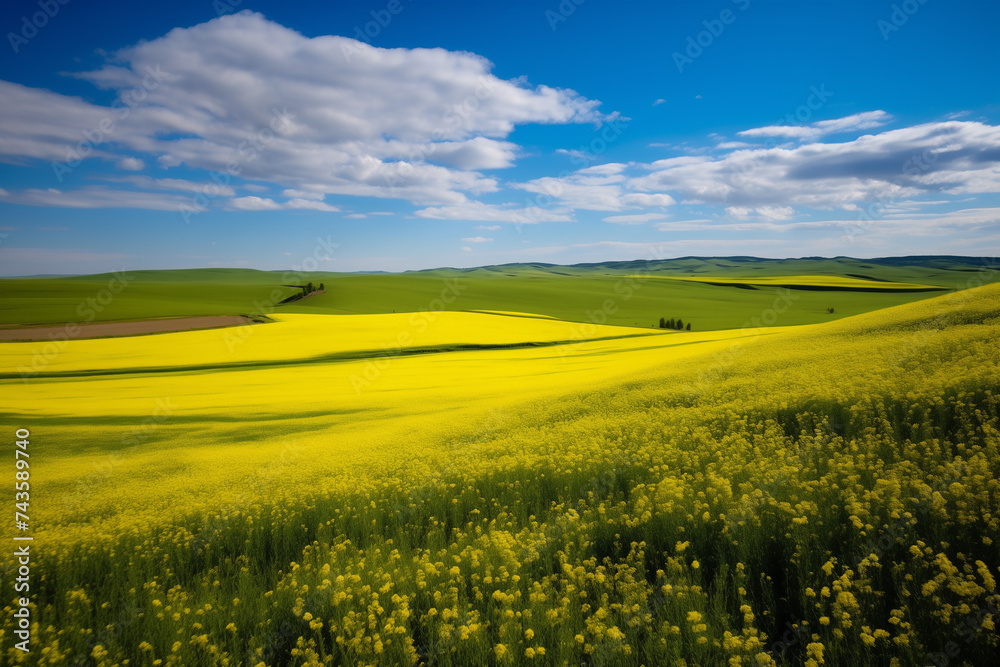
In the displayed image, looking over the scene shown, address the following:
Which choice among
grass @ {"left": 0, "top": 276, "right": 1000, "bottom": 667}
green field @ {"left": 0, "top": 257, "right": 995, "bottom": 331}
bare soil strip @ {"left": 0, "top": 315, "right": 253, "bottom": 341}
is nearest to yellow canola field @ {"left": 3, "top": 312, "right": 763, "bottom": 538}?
grass @ {"left": 0, "top": 276, "right": 1000, "bottom": 667}

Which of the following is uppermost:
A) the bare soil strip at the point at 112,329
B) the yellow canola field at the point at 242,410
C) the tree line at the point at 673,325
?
the bare soil strip at the point at 112,329

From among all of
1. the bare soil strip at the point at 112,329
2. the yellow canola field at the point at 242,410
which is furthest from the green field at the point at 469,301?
the yellow canola field at the point at 242,410

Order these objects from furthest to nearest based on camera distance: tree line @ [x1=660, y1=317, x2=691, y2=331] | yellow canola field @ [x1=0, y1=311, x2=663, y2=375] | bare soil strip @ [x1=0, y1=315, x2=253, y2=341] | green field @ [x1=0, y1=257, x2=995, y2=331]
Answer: green field @ [x1=0, y1=257, x2=995, y2=331] < tree line @ [x1=660, y1=317, x2=691, y2=331] < bare soil strip @ [x1=0, y1=315, x2=253, y2=341] < yellow canola field @ [x1=0, y1=311, x2=663, y2=375]

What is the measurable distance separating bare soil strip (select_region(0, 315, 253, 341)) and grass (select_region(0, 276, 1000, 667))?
27.0 meters

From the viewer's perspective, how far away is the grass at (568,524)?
4.18 m

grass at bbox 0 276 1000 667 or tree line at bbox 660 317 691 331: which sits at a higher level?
grass at bbox 0 276 1000 667

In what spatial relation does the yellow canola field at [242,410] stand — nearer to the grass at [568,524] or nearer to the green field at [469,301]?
the grass at [568,524]

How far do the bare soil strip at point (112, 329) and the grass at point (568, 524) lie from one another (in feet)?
88.7

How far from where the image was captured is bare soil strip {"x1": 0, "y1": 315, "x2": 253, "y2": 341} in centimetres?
3369

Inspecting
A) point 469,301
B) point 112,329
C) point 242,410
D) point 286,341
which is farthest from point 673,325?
point 112,329

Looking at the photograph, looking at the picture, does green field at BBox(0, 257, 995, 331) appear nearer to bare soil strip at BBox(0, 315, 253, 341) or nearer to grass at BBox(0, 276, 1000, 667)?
bare soil strip at BBox(0, 315, 253, 341)

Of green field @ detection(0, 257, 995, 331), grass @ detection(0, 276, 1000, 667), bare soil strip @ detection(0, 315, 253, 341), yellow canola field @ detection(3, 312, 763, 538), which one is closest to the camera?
grass @ detection(0, 276, 1000, 667)

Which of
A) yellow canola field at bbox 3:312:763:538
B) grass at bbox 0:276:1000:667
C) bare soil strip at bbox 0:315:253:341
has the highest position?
bare soil strip at bbox 0:315:253:341

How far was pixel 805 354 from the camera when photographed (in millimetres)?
13500
